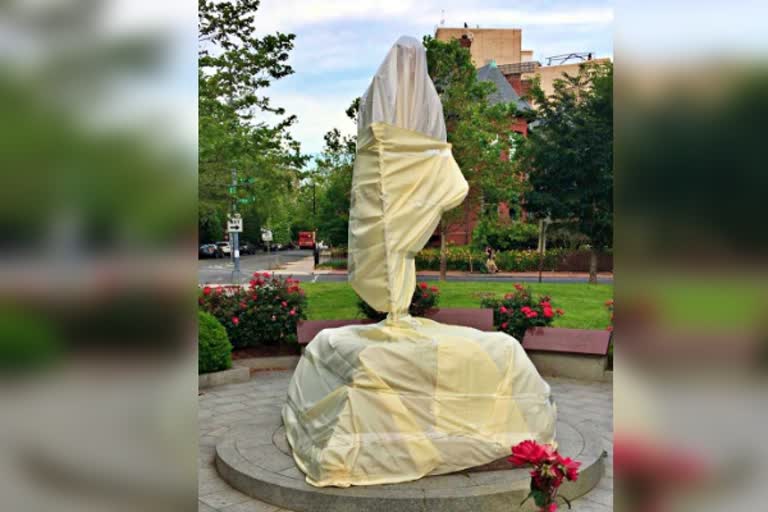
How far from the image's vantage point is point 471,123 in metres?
24.1

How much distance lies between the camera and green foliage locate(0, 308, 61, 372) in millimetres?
577

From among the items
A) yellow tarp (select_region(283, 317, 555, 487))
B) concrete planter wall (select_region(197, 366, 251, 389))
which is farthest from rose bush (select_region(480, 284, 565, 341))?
yellow tarp (select_region(283, 317, 555, 487))

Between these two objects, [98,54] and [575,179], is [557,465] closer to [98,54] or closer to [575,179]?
[98,54]

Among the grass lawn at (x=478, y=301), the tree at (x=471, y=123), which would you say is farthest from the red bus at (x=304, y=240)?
the grass lawn at (x=478, y=301)

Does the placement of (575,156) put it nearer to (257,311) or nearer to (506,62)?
(257,311)

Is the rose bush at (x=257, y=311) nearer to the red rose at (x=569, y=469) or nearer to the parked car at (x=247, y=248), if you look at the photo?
the red rose at (x=569, y=469)

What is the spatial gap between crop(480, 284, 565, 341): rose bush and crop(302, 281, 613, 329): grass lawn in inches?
105

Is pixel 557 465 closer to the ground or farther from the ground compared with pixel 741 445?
closer to the ground

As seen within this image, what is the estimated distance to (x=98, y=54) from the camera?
66 centimetres

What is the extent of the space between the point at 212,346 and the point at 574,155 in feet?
76.6

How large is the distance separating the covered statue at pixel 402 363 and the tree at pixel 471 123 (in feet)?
60.0

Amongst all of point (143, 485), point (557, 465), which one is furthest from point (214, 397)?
point (143, 485)

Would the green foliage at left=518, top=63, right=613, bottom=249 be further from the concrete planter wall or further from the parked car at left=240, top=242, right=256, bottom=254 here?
the parked car at left=240, top=242, right=256, bottom=254

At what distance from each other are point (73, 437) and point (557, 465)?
2955mm
